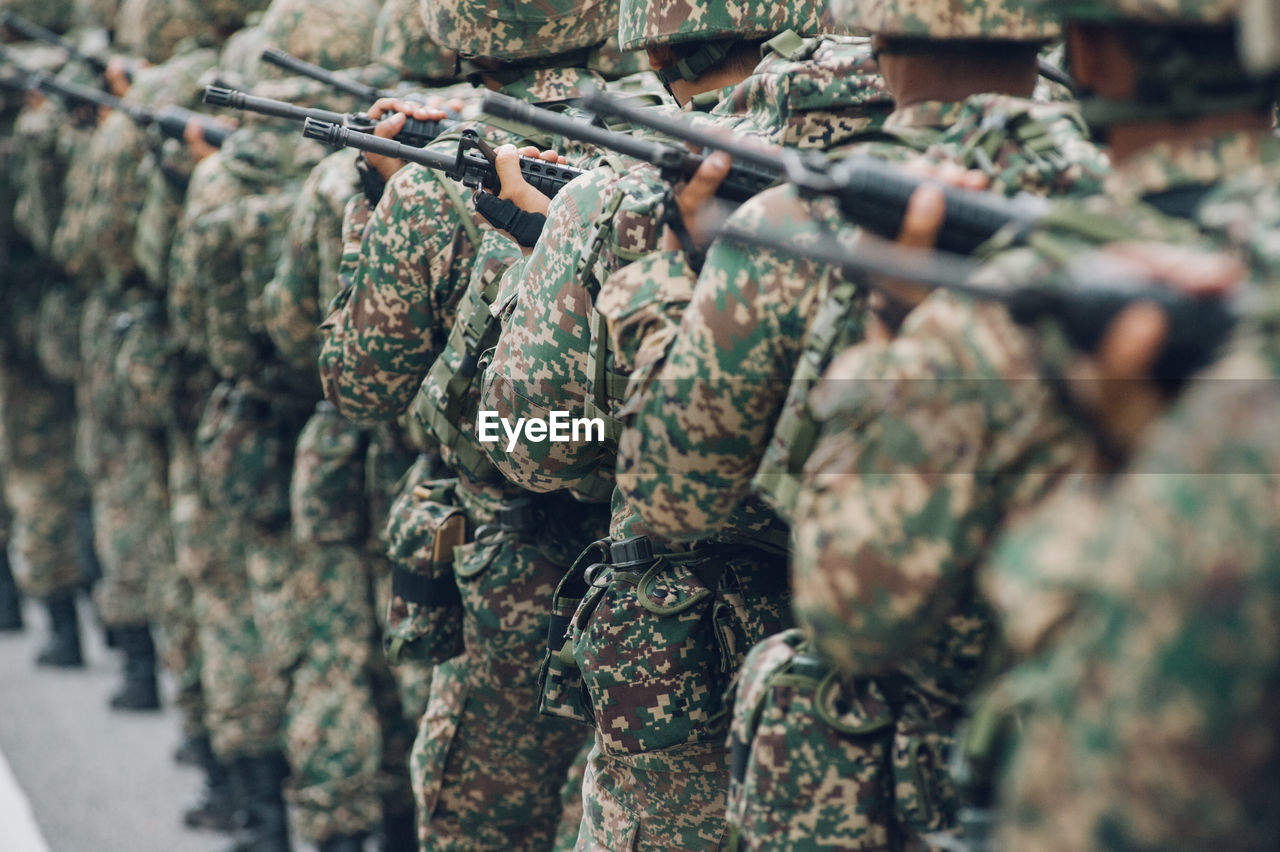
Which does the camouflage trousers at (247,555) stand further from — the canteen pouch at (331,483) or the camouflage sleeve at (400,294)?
the camouflage sleeve at (400,294)

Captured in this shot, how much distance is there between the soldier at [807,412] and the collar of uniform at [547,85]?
1.80 metres

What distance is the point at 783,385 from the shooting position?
8.21 ft

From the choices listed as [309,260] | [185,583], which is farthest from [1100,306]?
[185,583]


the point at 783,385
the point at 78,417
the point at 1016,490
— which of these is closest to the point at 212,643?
the point at 78,417

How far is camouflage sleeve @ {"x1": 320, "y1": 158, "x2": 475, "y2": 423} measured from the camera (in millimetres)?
4000

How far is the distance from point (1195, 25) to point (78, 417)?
8.36m

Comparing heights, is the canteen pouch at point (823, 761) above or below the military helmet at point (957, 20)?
below

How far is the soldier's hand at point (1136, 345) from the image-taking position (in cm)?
162

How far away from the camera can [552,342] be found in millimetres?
3229

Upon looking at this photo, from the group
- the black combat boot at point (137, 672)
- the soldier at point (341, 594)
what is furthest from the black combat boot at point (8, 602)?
the soldier at point (341, 594)

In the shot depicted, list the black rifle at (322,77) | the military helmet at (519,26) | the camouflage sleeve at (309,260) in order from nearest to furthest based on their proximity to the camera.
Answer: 1. the military helmet at (519,26)
2. the camouflage sleeve at (309,260)
3. the black rifle at (322,77)

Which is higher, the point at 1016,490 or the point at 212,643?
the point at 1016,490

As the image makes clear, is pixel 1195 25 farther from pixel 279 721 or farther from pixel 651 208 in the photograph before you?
pixel 279 721

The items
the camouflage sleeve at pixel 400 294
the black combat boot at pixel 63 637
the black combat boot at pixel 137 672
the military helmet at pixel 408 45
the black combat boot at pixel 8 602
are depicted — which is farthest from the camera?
the black combat boot at pixel 8 602
